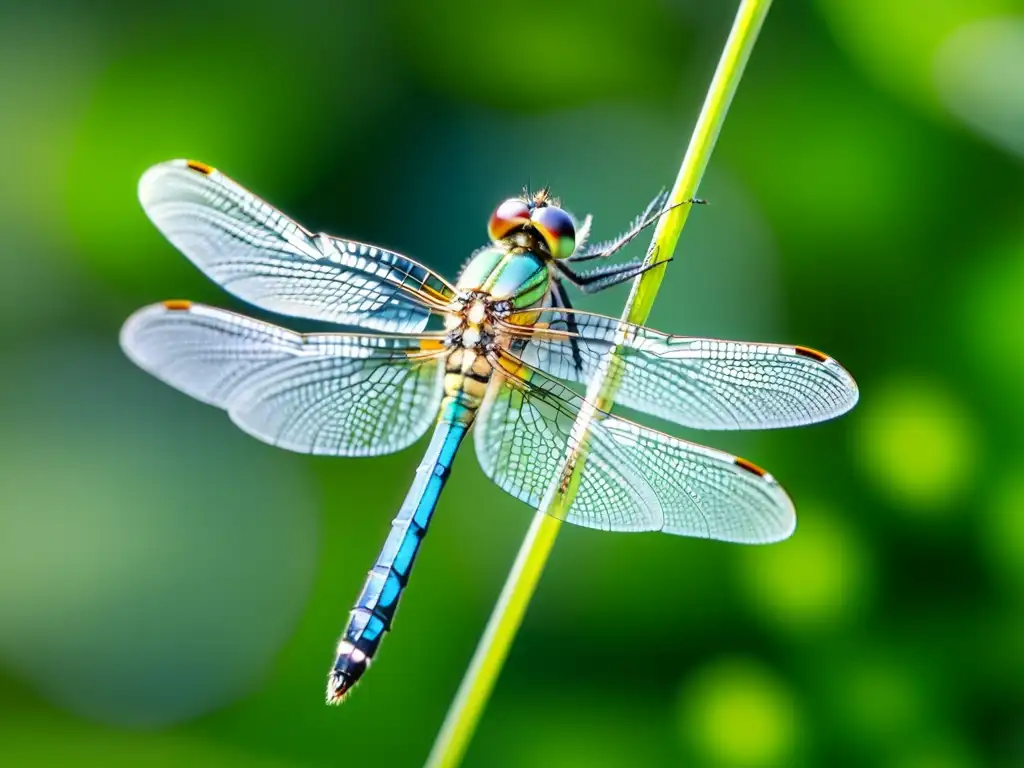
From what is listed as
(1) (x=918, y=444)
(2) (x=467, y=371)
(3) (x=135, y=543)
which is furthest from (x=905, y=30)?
(3) (x=135, y=543)

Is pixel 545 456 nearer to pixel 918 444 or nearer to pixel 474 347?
pixel 474 347

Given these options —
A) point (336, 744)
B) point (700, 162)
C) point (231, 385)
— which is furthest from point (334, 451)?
point (336, 744)

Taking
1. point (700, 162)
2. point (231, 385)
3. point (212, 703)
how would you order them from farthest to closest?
point (212, 703) < point (231, 385) < point (700, 162)

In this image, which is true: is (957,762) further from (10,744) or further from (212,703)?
(10,744)

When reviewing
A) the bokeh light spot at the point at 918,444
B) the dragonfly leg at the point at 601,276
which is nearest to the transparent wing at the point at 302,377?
the dragonfly leg at the point at 601,276

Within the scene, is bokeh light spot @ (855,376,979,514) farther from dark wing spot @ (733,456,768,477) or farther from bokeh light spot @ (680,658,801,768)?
dark wing spot @ (733,456,768,477)

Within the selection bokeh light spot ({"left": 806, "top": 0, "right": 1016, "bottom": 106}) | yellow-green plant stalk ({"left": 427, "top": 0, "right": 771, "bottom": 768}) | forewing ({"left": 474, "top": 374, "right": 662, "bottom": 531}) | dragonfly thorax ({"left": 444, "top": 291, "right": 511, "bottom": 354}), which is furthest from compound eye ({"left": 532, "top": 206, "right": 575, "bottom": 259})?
bokeh light spot ({"left": 806, "top": 0, "right": 1016, "bottom": 106})

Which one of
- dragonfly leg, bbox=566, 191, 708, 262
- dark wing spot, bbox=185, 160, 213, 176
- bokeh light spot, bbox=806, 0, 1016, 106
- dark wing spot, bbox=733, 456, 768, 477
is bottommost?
dark wing spot, bbox=733, 456, 768, 477
